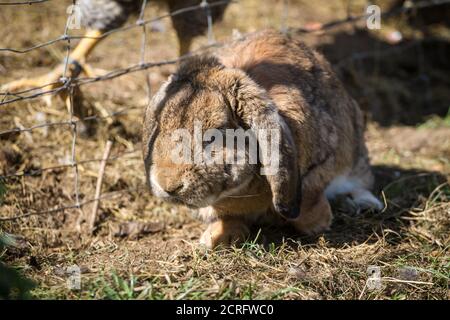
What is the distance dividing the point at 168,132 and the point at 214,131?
22cm

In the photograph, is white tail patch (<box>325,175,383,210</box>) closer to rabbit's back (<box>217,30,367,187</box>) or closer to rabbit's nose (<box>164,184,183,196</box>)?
rabbit's back (<box>217,30,367,187</box>)

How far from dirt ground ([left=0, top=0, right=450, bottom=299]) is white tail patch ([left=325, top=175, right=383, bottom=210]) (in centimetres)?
8

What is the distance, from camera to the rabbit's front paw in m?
3.45

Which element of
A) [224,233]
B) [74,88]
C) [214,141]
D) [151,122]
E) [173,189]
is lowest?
[224,233]

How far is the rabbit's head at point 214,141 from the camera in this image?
2869 millimetres

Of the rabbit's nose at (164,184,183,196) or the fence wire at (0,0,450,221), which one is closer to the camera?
the rabbit's nose at (164,184,183,196)

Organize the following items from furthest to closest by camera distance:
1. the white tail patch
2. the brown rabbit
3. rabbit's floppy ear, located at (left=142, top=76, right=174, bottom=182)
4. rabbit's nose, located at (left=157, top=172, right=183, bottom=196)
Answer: the white tail patch < rabbit's floppy ear, located at (left=142, top=76, right=174, bottom=182) < the brown rabbit < rabbit's nose, located at (left=157, top=172, right=183, bottom=196)

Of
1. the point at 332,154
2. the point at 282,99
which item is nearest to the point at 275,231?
the point at 332,154

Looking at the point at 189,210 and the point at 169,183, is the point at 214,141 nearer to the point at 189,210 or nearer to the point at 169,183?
the point at 169,183

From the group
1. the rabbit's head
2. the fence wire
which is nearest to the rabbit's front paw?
the rabbit's head

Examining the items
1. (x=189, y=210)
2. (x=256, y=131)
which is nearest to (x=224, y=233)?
(x=189, y=210)

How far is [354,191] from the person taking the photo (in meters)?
4.11

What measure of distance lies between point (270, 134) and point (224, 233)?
756 millimetres

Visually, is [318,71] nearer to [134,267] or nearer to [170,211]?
[170,211]
